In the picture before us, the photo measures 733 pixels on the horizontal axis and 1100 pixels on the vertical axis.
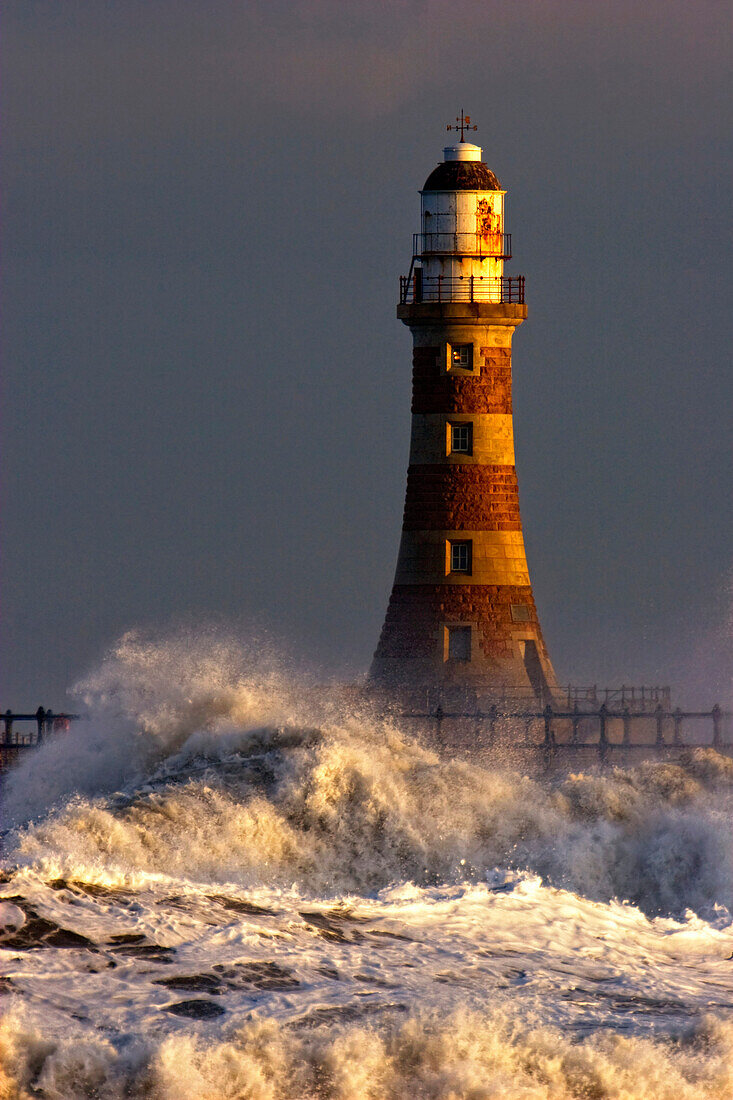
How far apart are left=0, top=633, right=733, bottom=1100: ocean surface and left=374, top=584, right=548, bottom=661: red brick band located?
1.76 metres

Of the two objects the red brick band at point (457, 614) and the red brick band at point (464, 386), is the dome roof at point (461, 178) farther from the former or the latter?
the red brick band at point (457, 614)

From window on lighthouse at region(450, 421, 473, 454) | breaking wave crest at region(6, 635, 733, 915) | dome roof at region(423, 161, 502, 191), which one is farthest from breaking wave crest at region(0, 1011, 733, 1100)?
dome roof at region(423, 161, 502, 191)

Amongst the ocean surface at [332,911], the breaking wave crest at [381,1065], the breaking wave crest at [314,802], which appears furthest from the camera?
the breaking wave crest at [314,802]

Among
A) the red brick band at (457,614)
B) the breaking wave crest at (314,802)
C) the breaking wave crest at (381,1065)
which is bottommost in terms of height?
the breaking wave crest at (381,1065)

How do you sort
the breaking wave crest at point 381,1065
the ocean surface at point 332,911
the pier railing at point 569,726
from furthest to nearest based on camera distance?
the pier railing at point 569,726
the ocean surface at point 332,911
the breaking wave crest at point 381,1065

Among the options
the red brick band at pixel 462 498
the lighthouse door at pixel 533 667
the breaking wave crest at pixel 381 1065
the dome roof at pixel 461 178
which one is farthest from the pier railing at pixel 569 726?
the breaking wave crest at pixel 381 1065

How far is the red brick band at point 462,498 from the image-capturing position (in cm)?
3491

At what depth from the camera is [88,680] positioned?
108ft

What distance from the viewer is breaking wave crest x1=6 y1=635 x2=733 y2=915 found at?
26.6 m

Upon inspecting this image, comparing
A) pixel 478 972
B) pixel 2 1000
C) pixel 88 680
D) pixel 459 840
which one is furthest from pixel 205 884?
pixel 88 680

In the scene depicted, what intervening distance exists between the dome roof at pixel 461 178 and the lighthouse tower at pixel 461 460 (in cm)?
2

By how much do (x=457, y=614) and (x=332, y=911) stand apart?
1373 centimetres

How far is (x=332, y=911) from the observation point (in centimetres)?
2170

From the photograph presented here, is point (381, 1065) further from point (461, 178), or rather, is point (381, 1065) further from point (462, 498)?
point (461, 178)
